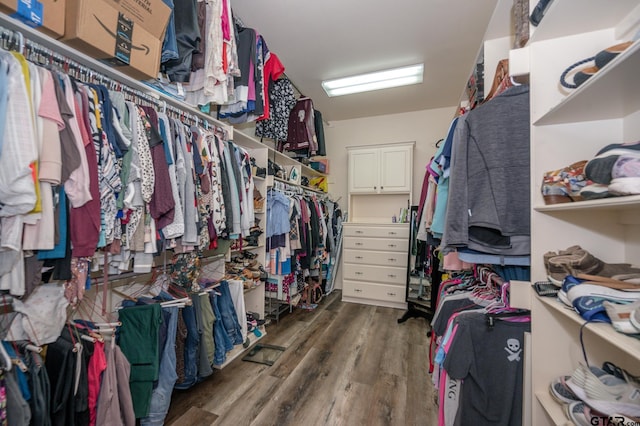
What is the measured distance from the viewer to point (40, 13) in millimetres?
955

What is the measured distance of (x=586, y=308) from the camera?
765 millimetres

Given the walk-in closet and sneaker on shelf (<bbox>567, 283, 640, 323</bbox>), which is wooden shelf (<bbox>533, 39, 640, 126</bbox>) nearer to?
the walk-in closet

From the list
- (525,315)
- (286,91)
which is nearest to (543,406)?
(525,315)

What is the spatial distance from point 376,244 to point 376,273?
393mm

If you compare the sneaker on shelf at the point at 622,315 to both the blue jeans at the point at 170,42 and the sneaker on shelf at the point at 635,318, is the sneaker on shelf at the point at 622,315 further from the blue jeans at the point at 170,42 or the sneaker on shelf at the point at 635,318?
the blue jeans at the point at 170,42

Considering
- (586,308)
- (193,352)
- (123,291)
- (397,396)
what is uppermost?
(586,308)

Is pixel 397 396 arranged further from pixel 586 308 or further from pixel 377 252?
pixel 377 252

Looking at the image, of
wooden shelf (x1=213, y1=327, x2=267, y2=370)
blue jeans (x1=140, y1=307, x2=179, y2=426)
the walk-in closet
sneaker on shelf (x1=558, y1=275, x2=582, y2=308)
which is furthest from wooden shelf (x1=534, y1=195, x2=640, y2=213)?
wooden shelf (x1=213, y1=327, x2=267, y2=370)

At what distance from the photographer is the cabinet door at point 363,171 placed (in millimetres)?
3771

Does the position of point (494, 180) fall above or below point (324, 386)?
above

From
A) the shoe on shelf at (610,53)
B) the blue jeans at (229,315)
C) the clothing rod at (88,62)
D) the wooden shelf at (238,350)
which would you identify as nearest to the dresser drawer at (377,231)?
the wooden shelf at (238,350)

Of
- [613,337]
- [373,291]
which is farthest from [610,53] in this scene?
[373,291]

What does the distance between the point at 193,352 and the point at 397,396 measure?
1.37m

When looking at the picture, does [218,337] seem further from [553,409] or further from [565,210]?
[565,210]
